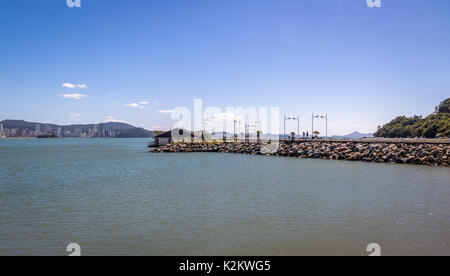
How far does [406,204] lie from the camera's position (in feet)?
48.6

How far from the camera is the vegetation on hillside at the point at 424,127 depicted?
195 feet

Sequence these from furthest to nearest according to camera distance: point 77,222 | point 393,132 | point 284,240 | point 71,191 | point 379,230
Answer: point 393,132 → point 71,191 → point 77,222 → point 379,230 → point 284,240

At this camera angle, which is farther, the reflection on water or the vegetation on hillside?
the vegetation on hillside

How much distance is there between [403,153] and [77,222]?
40526 millimetres

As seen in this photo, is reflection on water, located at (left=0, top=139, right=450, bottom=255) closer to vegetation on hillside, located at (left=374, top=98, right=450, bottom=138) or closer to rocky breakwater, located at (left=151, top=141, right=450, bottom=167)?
rocky breakwater, located at (left=151, top=141, right=450, bottom=167)

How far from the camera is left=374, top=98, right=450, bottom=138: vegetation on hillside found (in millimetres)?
59500

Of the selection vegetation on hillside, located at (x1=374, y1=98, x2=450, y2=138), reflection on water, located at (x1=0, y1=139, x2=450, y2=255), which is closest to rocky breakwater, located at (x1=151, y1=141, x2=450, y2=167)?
reflection on water, located at (x1=0, y1=139, x2=450, y2=255)

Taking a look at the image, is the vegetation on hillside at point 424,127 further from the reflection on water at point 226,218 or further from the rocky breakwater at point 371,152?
the reflection on water at point 226,218

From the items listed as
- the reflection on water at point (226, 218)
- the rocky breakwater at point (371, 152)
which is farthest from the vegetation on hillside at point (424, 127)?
the reflection on water at point (226, 218)
